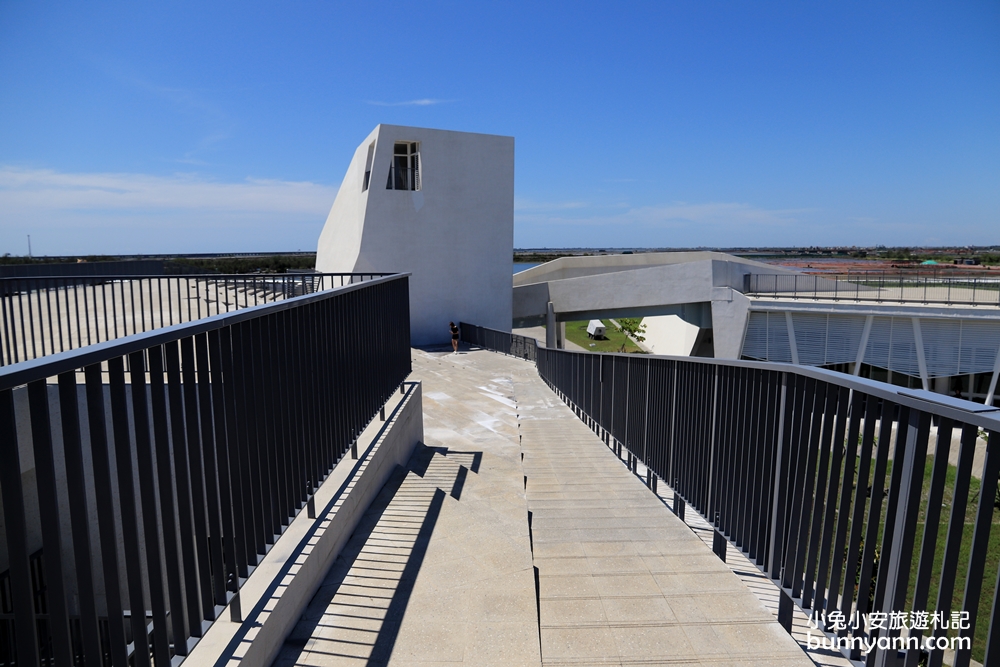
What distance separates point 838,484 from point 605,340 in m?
66.7

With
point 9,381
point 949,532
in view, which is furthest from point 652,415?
point 9,381

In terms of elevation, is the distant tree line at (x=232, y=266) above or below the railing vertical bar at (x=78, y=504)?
below

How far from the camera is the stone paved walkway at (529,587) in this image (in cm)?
296

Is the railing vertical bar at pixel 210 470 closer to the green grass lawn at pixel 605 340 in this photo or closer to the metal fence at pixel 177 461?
the metal fence at pixel 177 461

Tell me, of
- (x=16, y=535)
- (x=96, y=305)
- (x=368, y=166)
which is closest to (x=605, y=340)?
(x=368, y=166)

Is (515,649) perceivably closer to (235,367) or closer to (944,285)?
(235,367)

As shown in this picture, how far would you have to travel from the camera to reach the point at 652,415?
19.1 ft

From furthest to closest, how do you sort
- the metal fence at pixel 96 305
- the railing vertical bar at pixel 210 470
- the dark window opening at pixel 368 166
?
the dark window opening at pixel 368 166, the metal fence at pixel 96 305, the railing vertical bar at pixel 210 470

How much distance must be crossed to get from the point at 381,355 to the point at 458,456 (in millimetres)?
1859

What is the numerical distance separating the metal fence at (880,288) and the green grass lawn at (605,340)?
77.0 ft

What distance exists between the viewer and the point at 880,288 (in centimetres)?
2936

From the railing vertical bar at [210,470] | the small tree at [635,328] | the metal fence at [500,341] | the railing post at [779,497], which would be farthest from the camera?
the small tree at [635,328]

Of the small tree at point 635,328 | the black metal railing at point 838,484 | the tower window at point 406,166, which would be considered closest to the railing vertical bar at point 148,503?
the black metal railing at point 838,484

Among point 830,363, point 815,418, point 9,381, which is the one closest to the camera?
point 9,381
